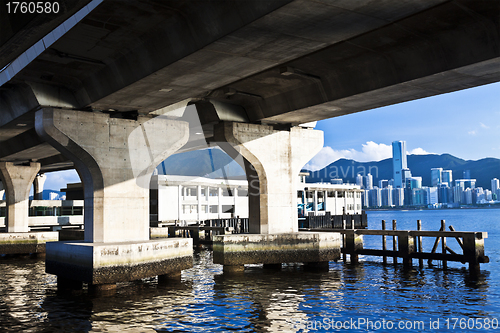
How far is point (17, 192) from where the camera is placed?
45312 millimetres

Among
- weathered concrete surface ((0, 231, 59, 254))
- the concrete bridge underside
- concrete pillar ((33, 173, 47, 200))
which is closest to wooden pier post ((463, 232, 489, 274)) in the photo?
the concrete bridge underside

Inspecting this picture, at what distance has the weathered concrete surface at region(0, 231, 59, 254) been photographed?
37250mm

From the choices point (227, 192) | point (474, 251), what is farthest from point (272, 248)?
point (227, 192)

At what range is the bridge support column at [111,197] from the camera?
66.5ft

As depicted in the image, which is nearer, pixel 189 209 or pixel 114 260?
pixel 114 260

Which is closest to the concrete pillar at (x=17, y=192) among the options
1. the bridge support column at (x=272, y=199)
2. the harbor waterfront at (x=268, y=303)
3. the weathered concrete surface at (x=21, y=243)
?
the weathered concrete surface at (x=21, y=243)

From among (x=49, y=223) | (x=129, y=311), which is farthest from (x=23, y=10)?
(x=49, y=223)

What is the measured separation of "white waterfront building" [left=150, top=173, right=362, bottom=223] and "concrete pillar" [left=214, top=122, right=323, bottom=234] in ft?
117

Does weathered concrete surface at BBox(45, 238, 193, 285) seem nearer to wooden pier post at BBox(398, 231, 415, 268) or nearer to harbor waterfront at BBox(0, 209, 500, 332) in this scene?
harbor waterfront at BBox(0, 209, 500, 332)

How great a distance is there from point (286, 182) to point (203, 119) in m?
6.15

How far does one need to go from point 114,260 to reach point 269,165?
1104cm

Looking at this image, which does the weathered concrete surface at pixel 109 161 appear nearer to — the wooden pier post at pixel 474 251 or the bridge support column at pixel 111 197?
the bridge support column at pixel 111 197

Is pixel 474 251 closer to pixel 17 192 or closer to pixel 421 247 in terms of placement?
pixel 421 247

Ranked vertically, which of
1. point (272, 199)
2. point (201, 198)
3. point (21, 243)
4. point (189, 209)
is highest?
point (201, 198)
